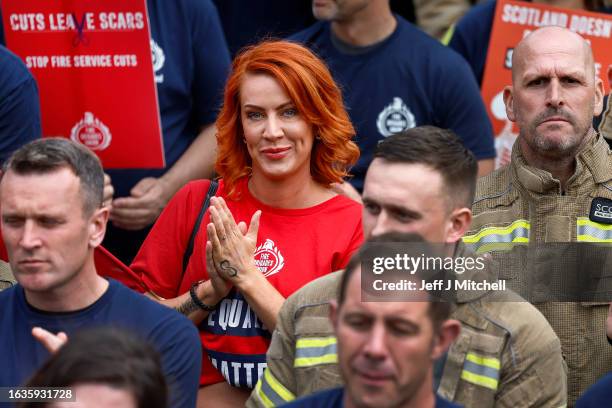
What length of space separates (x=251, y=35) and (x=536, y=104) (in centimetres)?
229

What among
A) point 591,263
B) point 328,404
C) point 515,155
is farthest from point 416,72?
point 328,404

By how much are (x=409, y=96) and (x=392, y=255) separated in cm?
247

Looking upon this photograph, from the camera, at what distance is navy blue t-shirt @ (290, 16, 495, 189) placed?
5867 millimetres

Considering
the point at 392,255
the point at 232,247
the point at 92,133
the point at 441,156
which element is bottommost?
the point at 392,255

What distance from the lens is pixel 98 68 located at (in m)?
5.52

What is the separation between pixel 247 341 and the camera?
4.51 m

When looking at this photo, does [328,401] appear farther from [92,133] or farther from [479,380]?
[92,133]

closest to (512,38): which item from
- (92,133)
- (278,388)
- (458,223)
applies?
(92,133)

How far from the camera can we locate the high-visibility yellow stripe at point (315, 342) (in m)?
3.96

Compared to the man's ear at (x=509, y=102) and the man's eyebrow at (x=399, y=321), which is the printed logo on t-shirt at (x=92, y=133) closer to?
the man's ear at (x=509, y=102)

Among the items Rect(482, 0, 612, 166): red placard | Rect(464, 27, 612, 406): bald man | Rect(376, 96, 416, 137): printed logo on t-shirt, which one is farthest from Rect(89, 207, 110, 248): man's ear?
Rect(482, 0, 612, 166): red placard

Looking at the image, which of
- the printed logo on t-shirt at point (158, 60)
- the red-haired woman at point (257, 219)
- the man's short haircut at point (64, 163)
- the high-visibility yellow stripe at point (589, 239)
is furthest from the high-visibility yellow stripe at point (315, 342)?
the printed logo on t-shirt at point (158, 60)

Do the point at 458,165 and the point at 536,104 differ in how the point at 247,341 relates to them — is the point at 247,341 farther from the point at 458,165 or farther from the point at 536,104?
the point at 536,104

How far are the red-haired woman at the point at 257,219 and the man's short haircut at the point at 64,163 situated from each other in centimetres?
48
